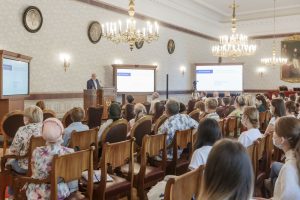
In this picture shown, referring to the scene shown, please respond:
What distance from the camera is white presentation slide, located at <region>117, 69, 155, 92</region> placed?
11.6 meters

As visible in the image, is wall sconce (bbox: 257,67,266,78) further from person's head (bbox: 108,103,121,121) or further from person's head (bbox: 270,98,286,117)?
person's head (bbox: 108,103,121,121)

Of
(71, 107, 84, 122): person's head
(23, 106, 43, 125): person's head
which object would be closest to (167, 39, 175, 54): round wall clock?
(71, 107, 84, 122): person's head

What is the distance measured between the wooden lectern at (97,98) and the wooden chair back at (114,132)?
4884mm

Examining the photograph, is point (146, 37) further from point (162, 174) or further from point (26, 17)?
point (162, 174)

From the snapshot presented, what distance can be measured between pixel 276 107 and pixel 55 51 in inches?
258

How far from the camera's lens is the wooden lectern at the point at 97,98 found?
9.33 m

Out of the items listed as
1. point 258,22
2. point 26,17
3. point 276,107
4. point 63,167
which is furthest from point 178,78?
point 63,167

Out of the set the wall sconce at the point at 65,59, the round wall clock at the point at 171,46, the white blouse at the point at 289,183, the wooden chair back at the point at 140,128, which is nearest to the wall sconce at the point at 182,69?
the round wall clock at the point at 171,46

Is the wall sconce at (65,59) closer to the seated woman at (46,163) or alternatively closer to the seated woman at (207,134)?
the seated woman at (46,163)

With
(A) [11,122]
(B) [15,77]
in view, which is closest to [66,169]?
(A) [11,122]

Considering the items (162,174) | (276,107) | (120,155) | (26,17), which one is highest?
(26,17)

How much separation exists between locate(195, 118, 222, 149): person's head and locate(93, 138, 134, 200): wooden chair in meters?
0.75

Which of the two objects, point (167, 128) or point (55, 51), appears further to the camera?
point (55, 51)

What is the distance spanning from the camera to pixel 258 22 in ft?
54.4
